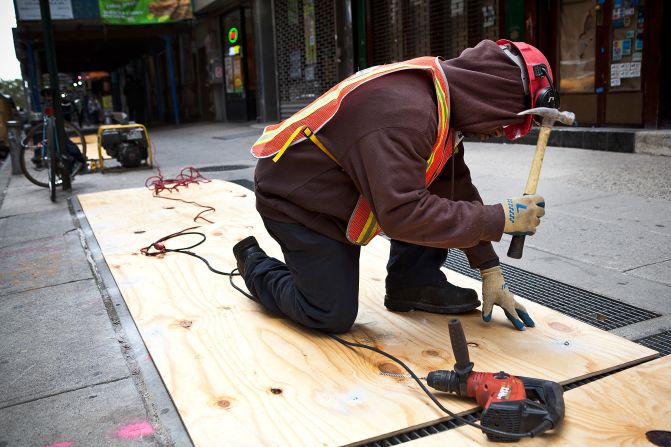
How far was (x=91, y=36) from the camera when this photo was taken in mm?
17781

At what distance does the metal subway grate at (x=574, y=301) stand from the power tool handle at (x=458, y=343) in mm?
862

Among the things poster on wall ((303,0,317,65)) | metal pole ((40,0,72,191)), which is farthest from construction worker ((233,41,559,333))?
poster on wall ((303,0,317,65))

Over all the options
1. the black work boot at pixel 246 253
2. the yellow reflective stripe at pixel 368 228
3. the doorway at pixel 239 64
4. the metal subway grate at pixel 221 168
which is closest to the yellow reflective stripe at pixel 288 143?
the yellow reflective stripe at pixel 368 228

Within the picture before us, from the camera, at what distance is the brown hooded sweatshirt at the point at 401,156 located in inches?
77.5

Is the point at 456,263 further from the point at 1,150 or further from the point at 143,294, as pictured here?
the point at 1,150

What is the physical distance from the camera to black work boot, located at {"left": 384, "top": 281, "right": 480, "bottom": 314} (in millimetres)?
2613

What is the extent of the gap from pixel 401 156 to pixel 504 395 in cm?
75

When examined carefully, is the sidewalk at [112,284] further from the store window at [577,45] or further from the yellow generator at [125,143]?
the store window at [577,45]

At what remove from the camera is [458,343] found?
184 centimetres

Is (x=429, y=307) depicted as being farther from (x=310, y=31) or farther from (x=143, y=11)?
(x=143, y=11)

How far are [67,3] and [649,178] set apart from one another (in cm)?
1484

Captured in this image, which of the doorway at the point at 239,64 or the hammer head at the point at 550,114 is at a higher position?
the doorway at the point at 239,64

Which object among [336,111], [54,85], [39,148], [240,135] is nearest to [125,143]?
[39,148]

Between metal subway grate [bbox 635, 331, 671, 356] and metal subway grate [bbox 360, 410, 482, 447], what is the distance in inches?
31.7
